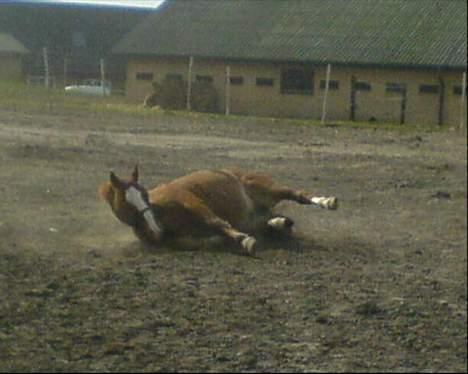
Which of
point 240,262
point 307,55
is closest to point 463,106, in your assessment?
point 307,55

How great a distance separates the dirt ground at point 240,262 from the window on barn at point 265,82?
8.7 inches

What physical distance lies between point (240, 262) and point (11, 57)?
1.29m

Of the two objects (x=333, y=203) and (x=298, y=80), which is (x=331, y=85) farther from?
(x=333, y=203)

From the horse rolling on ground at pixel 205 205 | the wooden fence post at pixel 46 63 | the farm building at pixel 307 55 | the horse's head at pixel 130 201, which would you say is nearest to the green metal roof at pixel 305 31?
the farm building at pixel 307 55

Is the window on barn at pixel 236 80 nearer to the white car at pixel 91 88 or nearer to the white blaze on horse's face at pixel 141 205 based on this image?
the white car at pixel 91 88

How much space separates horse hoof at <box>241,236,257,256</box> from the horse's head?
1.17 feet

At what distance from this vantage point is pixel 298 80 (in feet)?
14.2

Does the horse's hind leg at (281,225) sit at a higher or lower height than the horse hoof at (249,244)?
higher

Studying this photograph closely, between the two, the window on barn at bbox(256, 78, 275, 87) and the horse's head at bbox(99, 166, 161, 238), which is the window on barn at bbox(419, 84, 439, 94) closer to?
the window on barn at bbox(256, 78, 275, 87)

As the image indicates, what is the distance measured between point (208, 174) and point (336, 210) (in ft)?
2.58

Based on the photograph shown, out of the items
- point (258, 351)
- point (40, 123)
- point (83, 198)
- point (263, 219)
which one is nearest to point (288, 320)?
point (258, 351)

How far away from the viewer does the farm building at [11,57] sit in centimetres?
541

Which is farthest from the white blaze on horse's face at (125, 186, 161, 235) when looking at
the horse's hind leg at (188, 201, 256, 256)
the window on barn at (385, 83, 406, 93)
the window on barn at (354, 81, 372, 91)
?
the window on barn at (385, 83, 406, 93)

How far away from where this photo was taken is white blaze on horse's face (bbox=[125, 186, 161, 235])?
17.2ft
